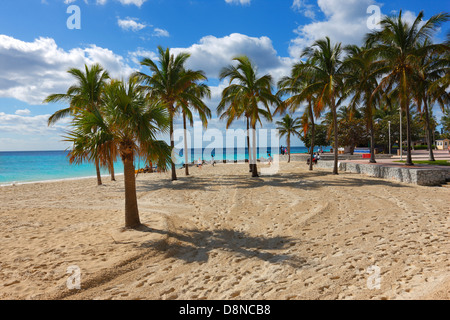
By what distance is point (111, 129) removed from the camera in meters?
A: 6.08

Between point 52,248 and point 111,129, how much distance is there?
2.99 m

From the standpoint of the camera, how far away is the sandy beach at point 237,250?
374 centimetres

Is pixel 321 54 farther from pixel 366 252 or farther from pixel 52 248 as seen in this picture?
pixel 52 248

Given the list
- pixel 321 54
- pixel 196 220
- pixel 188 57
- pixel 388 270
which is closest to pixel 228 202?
pixel 196 220

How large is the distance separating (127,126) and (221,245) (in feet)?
12.1

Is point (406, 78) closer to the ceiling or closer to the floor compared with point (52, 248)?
closer to the ceiling

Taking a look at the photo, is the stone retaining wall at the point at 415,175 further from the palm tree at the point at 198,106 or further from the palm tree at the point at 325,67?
the palm tree at the point at 198,106

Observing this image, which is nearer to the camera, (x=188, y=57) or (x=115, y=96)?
(x=115, y=96)

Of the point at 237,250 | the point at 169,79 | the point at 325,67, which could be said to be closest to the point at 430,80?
the point at 325,67

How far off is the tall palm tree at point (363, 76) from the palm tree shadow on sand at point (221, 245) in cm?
1332

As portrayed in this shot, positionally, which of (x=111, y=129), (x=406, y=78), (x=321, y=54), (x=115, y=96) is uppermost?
(x=321, y=54)

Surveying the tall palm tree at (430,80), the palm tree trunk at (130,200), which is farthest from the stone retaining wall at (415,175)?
the palm tree trunk at (130,200)
